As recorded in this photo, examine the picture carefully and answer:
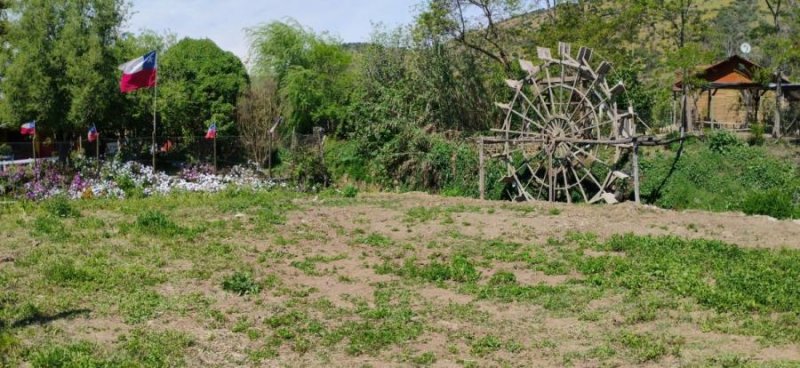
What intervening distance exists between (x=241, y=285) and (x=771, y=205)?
10.7m

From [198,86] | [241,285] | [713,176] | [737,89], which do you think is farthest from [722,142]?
[198,86]

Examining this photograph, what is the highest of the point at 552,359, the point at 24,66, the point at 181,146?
the point at 24,66

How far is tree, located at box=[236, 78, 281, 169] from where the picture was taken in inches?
1081

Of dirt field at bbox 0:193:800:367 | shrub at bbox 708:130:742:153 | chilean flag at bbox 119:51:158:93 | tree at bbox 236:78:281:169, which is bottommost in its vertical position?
dirt field at bbox 0:193:800:367

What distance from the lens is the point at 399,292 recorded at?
961cm

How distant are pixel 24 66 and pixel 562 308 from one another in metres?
20.0

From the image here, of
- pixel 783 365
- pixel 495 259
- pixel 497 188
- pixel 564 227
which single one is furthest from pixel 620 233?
pixel 497 188

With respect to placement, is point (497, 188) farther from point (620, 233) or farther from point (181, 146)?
point (181, 146)

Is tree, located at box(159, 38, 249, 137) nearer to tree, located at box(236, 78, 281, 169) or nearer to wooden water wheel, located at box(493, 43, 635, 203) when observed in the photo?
tree, located at box(236, 78, 281, 169)

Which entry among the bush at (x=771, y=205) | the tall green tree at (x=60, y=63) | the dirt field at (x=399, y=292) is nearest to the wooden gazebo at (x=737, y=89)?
the bush at (x=771, y=205)

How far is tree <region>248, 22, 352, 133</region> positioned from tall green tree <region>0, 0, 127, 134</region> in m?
8.41

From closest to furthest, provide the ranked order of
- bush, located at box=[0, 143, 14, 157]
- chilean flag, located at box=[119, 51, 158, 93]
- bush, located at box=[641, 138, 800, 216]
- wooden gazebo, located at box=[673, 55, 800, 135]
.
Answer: bush, located at box=[641, 138, 800, 216]
chilean flag, located at box=[119, 51, 158, 93]
bush, located at box=[0, 143, 14, 157]
wooden gazebo, located at box=[673, 55, 800, 135]

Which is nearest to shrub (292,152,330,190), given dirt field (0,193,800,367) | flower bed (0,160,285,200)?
flower bed (0,160,285,200)

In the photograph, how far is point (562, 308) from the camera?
28.8 feet
